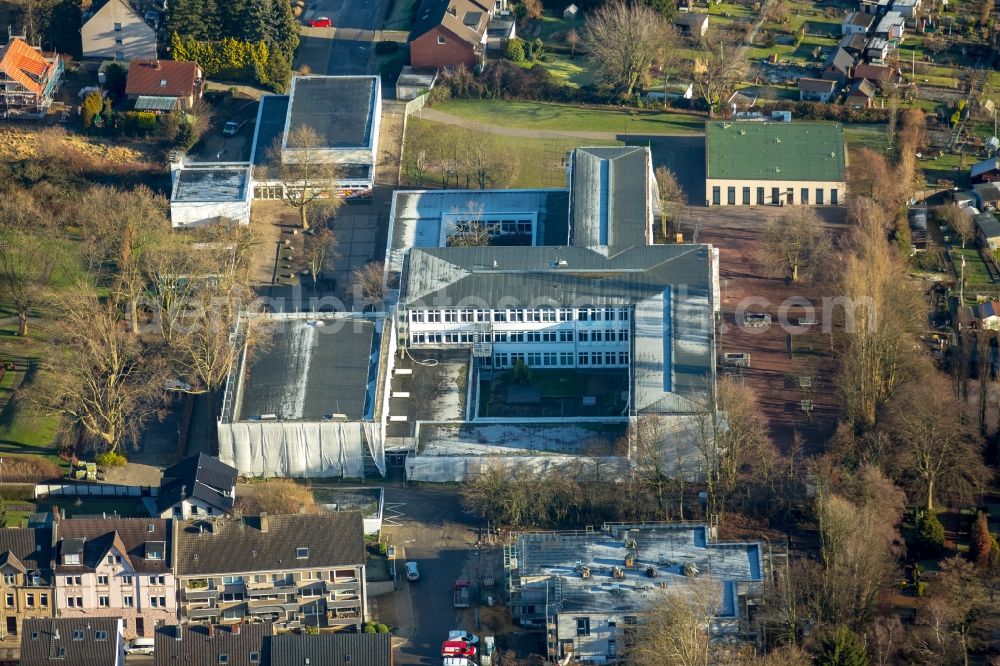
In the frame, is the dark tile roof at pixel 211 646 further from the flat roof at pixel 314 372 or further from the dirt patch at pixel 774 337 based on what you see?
the dirt patch at pixel 774 337

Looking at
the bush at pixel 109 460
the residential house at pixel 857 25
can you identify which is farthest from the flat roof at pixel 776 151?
the bush at pixel 109 460

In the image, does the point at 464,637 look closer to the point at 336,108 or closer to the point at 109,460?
the point at 109,460

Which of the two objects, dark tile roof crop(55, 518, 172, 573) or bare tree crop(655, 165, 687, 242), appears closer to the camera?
dark tile roof crop(55, 518, 172, 573)

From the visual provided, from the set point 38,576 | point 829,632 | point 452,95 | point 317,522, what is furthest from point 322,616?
point 452,95

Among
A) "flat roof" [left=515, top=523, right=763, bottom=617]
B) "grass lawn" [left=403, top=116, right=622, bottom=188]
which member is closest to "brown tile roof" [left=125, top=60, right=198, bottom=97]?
"grass lawn" [left=403, top=116, right=622, bottom=188]

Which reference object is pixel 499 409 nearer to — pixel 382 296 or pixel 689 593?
pixel 382 296

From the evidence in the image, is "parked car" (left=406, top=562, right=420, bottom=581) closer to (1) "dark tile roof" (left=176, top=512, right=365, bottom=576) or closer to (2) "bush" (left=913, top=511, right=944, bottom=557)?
(1) "dark tile roof" (left=176, top=512, right=365, bottom=576)
